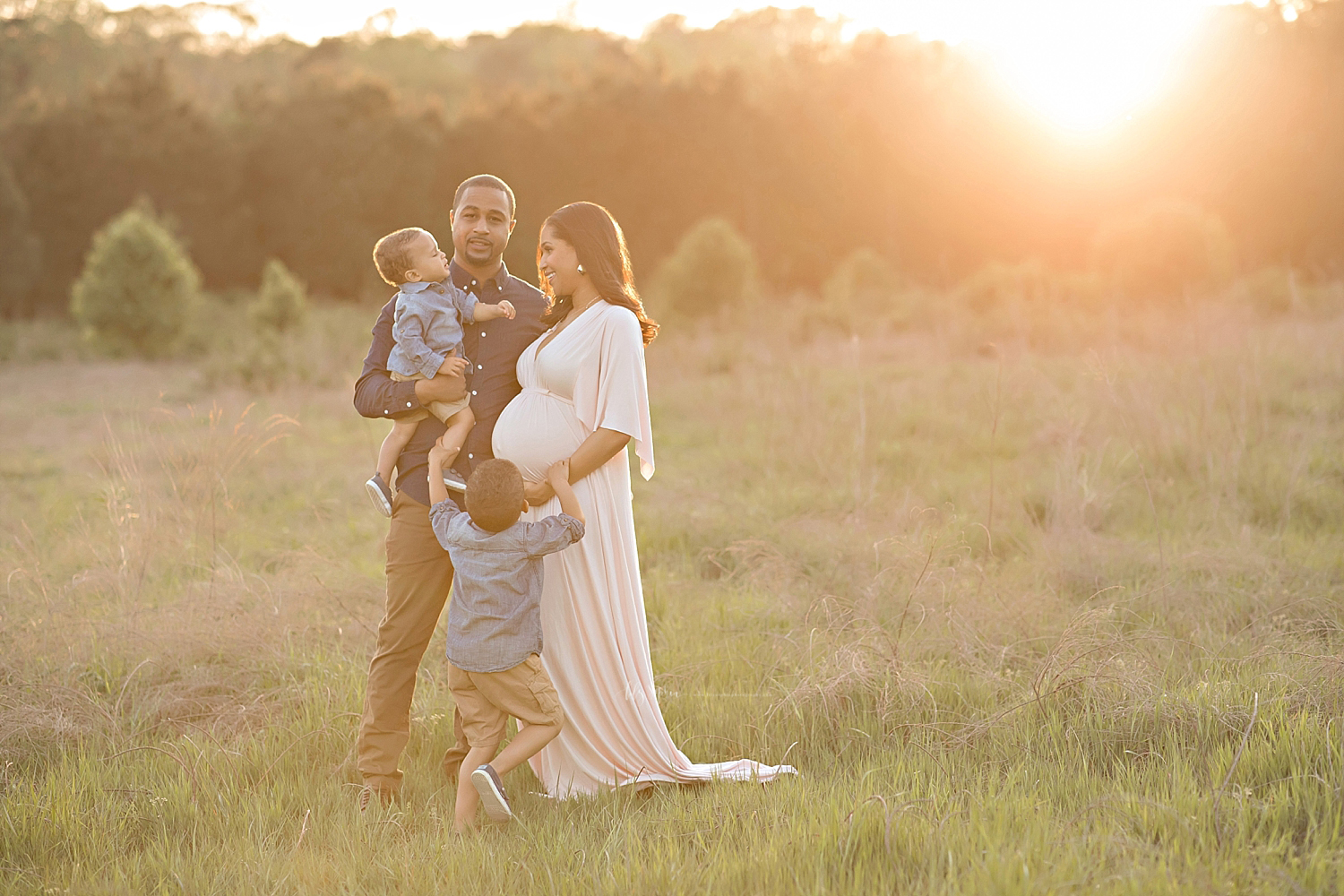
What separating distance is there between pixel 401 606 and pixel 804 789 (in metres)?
1.51

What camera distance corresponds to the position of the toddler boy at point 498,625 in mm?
3191

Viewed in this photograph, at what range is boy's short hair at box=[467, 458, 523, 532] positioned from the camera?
306 cm

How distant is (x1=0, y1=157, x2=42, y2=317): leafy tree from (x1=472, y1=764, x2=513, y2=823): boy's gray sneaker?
2631 cm

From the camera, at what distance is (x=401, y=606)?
3.54m

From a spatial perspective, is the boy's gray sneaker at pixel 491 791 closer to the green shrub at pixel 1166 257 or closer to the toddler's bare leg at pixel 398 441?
the toddler's bare leg at pixel 398 441

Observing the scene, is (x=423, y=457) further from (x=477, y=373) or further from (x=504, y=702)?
(x=504, y=702)

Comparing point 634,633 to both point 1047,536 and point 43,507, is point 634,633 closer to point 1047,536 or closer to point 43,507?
point 1047,536

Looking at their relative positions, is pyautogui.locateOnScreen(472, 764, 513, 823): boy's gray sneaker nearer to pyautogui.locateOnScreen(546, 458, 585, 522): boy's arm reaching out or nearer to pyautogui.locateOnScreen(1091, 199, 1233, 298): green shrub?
pyautogui.locateOnScreen(546, 458, 585, 522): boy's arm reaching out

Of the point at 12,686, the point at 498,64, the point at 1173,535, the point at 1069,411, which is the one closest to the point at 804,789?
the point at 12,686

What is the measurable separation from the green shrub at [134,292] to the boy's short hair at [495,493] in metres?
18.7

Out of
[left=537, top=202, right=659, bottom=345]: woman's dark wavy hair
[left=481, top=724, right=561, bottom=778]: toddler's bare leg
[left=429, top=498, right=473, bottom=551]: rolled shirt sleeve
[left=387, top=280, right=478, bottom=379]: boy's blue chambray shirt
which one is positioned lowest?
[left=481, top=724, right=561, bottom=778]: toddler's bare leg

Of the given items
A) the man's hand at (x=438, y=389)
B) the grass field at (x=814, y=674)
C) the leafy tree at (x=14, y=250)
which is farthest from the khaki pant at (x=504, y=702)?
the leafy tree at (x=14, y=250)

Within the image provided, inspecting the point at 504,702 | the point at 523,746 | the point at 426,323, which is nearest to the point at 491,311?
the point at 426,323

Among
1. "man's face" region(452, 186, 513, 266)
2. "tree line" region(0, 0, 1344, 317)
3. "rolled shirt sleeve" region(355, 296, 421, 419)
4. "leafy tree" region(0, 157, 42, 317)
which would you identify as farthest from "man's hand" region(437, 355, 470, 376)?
"leafy tree" region(0, 157, 42, 317)
